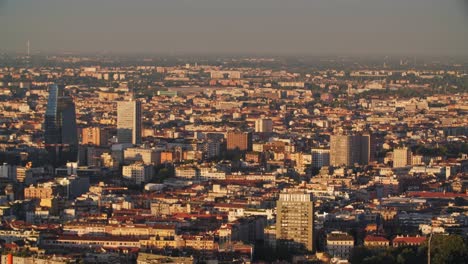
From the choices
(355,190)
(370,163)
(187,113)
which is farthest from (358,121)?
(355,190)

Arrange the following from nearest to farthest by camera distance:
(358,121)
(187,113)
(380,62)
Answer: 1. (358,121)
2. (187,113)
3. (380,62)

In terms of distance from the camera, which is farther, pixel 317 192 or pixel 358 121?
pixel 358 121

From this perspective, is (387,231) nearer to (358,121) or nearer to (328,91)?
(358,121)

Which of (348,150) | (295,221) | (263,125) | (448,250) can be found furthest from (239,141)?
(448,250)

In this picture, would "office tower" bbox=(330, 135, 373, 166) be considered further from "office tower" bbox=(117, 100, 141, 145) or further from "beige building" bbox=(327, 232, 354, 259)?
"beige building" bbox=(327, 232, 354, 259)

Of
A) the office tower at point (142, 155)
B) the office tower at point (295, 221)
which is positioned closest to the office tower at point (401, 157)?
the office tower at point (142, 155)

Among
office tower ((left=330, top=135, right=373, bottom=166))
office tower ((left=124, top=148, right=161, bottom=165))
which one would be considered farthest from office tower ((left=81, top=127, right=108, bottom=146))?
office tower ((left=330, top=135, right=373, bottom=166))

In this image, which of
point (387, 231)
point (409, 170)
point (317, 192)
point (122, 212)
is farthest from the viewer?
point (409, 170)

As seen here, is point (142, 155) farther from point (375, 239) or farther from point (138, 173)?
point (375, 239)
